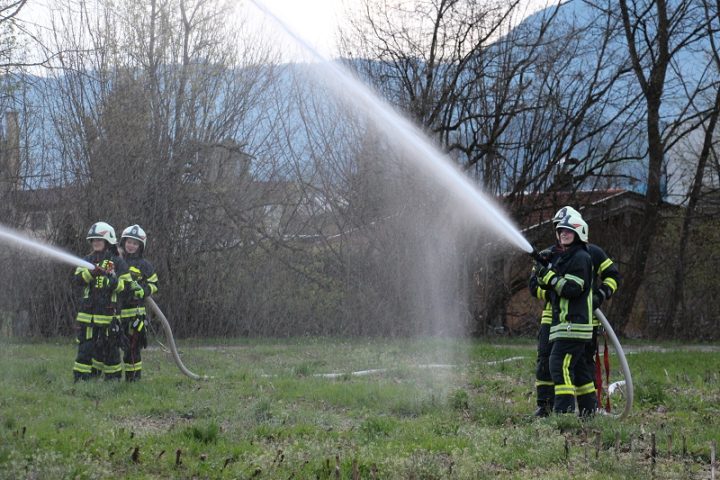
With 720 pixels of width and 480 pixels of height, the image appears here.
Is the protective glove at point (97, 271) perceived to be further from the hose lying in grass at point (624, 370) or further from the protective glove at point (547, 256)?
the hose lying in grass at point (624, 370)

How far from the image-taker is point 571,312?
8.22 metres

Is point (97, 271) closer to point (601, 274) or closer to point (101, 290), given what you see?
point (101, 290)

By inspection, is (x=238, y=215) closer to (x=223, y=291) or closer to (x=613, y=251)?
(x=223, y=291)

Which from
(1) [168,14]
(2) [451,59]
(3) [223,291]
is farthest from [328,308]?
(1) [168,14]

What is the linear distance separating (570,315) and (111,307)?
5319 millimetres

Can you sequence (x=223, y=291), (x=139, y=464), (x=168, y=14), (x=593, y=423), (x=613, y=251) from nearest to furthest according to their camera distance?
(x=139, y=464), (x=593, y=423), (x=223, y=291), (x=168, y=14), (x=613, y=251)

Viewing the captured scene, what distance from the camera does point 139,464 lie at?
6043 mm

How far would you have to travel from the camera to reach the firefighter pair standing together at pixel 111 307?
1023cm

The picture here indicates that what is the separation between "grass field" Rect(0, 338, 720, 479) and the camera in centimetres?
600

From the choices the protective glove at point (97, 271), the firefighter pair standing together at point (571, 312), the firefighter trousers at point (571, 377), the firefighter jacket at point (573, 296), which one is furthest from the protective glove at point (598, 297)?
the protective glove at point (97, 271)

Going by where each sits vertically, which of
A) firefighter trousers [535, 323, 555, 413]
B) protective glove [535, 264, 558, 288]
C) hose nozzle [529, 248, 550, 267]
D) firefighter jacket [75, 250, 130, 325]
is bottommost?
firefighter trousers [535, 323, 555, 413]

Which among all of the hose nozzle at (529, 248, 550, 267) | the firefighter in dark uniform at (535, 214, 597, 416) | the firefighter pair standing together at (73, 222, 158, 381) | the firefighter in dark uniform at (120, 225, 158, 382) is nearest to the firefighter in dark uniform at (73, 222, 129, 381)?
the firefighter pair standing together at (73, 222, 158, 381)

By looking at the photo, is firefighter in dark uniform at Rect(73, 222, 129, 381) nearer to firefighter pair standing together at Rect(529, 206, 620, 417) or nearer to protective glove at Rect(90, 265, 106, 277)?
protective glove at Rect(90, 265, 106, 277)

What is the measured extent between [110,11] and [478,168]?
9267 mm
